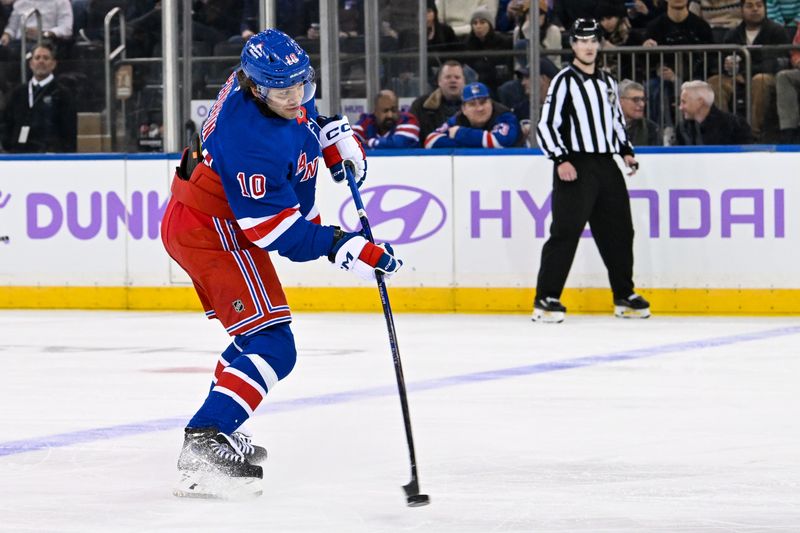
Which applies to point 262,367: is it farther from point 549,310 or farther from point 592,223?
point 592,223

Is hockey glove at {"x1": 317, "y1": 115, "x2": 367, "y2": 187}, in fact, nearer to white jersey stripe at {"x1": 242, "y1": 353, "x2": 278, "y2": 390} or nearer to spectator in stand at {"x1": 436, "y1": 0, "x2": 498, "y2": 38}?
white jersey stripe at {"x1": 242, "y1": 353, "x2": 278, "y2": 390}

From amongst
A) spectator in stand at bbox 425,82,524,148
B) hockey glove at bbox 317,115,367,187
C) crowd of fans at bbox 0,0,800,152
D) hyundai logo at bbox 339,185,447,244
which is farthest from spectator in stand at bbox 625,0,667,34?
hockey glove at bbox 317,115,367,187

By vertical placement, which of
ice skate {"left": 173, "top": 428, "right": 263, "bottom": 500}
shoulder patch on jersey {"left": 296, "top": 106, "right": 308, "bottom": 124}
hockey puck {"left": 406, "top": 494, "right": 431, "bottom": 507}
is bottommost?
hockey puck {"left": 406, "top": 494, "right": 431, "bottom": 507}

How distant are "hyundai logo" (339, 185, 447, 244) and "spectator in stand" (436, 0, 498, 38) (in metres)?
1.05

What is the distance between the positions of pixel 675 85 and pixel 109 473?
5798 mm

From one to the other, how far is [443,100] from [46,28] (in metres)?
2.46

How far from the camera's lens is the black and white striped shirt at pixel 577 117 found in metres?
8.17

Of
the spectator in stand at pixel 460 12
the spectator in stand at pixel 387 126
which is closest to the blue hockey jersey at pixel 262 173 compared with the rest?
the spectator in stand at pixel 387 126

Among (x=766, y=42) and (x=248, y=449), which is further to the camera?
(x=766, y=42)

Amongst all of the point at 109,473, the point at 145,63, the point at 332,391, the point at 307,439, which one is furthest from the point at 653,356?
the point at 145,63

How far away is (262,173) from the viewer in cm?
364

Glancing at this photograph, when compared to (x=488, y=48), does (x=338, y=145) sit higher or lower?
lower

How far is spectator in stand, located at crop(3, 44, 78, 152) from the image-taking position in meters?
9.43

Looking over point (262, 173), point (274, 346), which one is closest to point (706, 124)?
point (274, 346)
